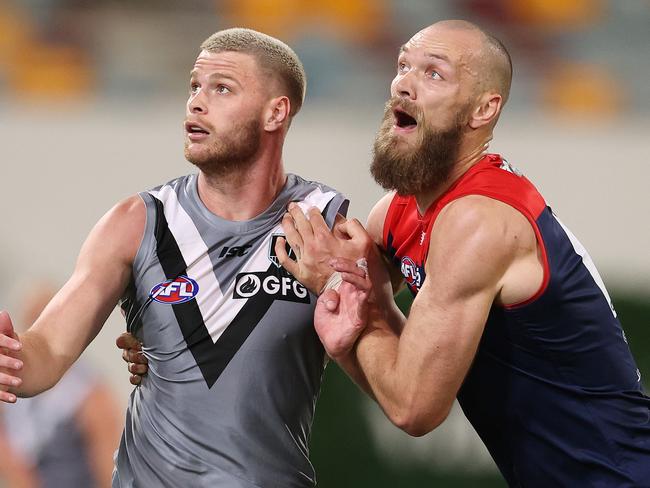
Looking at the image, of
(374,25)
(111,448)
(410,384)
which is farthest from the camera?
(374,25)

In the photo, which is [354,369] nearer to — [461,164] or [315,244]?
[315,244]

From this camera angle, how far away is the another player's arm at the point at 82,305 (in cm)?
354

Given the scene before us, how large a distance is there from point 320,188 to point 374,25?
386 centimetres

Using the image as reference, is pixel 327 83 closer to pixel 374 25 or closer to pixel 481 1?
pixel 374 25

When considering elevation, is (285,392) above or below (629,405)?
below

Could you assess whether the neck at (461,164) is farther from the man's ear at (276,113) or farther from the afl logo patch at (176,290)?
the afl logo patch at (176,290)

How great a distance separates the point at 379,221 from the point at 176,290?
0.90 meters

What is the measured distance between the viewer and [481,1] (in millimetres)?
7664

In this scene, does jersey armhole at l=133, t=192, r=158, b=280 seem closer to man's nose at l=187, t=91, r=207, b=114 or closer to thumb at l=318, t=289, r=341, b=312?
man's nose at l=187, t=91, r=207, b=114

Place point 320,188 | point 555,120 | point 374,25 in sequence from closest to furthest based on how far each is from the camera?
point 320,188
point 555,120
point 374,25

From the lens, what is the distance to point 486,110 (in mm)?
3779

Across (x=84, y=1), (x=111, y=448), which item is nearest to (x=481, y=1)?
(x=84, y=1)

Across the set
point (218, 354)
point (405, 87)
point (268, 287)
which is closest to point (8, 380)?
point (218, 354)

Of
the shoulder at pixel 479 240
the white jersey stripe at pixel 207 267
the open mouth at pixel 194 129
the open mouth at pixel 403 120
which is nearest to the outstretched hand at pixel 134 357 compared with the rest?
the white jersey stripe at pixel 207 267
